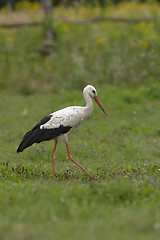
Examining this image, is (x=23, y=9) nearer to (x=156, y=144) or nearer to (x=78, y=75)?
(x=78, y=75)

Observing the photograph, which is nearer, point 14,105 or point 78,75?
point 14,105

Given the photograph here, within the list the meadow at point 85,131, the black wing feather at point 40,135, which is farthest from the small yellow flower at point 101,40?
the black wing feather at point 40,135

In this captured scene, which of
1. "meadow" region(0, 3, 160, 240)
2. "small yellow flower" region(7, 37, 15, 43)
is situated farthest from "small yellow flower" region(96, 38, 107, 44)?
"small yellow flower" region(7, 37, 15, 43)

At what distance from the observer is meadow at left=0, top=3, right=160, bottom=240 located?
3670 millimetres

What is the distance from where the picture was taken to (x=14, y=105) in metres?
11.9

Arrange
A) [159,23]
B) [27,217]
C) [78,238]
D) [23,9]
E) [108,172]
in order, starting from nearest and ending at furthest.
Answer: [78,238] → [27,217] → [108,172] → [159,23] → [23,9]

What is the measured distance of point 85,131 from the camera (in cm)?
893

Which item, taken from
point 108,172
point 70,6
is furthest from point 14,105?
point 70,6

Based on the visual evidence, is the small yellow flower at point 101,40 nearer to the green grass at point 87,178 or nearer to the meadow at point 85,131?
the meadow at point 85,131

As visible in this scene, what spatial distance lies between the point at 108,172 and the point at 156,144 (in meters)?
2.27

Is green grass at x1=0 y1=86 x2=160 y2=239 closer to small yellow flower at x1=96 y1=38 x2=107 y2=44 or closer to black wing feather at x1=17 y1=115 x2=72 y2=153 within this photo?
black wing feather at x1=17 y1=115 x2=72 y2=153

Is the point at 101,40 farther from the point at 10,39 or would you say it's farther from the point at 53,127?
the point at 53,127

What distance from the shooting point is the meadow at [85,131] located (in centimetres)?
367

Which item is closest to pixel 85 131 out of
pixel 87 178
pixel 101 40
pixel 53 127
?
pixel 53 127
